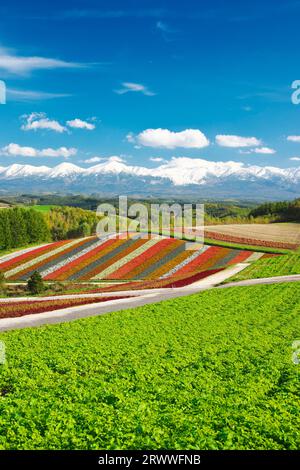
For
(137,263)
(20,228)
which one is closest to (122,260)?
(137,263)

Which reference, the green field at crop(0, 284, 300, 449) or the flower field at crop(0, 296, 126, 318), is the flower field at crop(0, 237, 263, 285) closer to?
the flower field at crop(0, 296, 126, 318)

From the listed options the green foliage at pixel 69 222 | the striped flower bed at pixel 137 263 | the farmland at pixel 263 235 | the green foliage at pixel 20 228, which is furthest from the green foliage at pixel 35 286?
the green foliage at pixel 69 222

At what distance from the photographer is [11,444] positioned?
11.1m

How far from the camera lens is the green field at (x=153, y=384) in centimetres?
1176

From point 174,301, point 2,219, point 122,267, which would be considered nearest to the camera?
point 174,301

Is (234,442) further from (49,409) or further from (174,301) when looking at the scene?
(174,301)

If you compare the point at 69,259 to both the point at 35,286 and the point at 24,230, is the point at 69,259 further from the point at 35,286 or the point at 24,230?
the point at 24,230

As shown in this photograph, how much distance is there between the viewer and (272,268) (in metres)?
61.2


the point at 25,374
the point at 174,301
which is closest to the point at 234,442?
the point at 25,374

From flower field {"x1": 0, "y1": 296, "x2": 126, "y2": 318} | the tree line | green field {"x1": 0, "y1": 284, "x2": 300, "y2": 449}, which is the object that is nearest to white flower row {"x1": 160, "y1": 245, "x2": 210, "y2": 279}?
flower field {"x1": 0, "y1": 296, "x2": 126, "y2": 318}

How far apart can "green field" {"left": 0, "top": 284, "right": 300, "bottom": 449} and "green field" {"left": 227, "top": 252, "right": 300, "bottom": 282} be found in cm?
2510

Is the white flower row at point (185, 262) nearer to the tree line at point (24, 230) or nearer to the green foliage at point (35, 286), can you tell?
the green foliage at point (35, 286)
